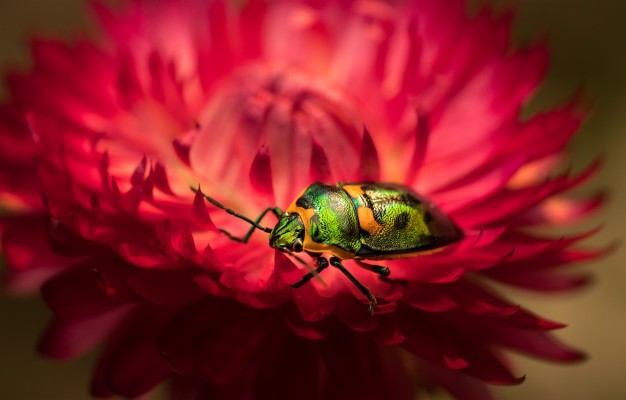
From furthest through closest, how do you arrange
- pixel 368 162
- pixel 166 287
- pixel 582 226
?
1. pixel 582 226
2. pixel 368 162
3. pixel 166 287

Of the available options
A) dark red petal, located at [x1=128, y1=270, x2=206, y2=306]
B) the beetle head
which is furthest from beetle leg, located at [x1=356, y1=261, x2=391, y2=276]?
dark red petal, located at [x1=128, y1=270, x2=206, y2=306]

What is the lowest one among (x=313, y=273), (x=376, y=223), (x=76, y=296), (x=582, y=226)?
(x=76, y=296)

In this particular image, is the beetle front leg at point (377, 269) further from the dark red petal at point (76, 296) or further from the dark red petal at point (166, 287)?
the dark red petal at point (76, 296)

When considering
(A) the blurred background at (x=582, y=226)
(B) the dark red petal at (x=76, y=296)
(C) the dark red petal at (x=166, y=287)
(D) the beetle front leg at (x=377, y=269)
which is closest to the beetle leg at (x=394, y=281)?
(D) the beetle front leg at (x=377, y=269)

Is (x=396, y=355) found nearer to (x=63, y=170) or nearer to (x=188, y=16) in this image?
(x=63, y=170)

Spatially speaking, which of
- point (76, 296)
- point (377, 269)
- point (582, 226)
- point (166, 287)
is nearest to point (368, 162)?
point (377, 269)

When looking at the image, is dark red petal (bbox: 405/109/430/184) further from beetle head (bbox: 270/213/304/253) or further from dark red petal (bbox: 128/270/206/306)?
dark red petal (bbox: 128/270/206/306)

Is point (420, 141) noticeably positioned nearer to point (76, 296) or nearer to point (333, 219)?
point (333, 219)
